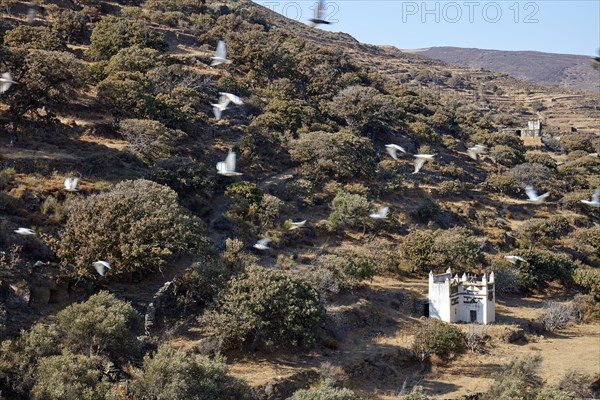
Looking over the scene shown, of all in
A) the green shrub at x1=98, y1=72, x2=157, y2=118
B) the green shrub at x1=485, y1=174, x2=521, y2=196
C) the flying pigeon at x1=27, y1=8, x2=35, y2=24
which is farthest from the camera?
the green shrub at x1=485, y1=174, x2=521, y2=196

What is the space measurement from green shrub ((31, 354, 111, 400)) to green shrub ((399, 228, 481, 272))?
20258 mm

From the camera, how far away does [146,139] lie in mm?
33250

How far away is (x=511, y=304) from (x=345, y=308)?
11.4 m

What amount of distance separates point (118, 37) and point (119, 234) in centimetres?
2930

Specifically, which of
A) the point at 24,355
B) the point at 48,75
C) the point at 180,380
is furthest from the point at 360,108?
the point at 24,355

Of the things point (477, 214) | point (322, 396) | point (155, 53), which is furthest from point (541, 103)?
point (322, 396)

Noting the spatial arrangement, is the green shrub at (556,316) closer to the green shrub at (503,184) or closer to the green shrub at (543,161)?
the green shrub at (503,184)

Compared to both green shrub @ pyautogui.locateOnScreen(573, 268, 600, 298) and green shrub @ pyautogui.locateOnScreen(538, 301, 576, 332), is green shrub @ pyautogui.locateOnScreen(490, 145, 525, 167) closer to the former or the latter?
green shrub @ pyautogui.locateOnScreen(573, 268, 600, 298)

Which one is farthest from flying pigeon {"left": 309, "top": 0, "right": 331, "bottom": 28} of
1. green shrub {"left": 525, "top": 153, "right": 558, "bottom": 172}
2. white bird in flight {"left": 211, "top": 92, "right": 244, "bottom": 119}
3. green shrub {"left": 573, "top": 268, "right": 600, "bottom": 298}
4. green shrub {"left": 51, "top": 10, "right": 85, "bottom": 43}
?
green shrub {"left": 525, "top": 153, "right": 558, "bottom": 172}

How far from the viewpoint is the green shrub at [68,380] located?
48.3ft

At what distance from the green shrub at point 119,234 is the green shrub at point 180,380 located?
15.3ft

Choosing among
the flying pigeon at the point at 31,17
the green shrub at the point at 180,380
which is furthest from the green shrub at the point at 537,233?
the flying pigeon at the point at 31,17

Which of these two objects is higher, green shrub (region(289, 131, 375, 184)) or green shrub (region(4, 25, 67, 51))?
green shrub (region(4, 25, 67, 51))

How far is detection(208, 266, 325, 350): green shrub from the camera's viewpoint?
20.9 meters
